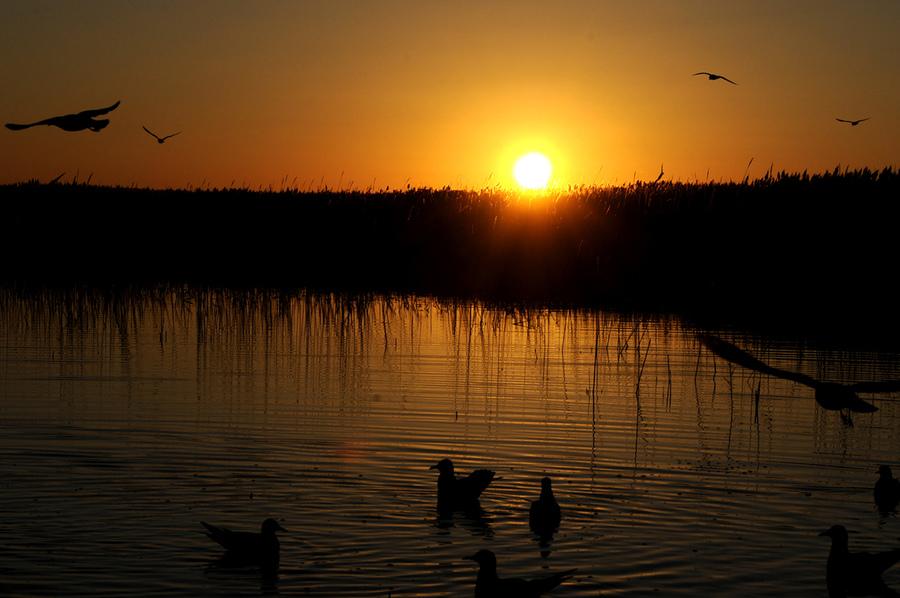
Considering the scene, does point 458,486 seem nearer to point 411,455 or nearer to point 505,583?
point 411,455

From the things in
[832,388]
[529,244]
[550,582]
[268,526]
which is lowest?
[550,582]

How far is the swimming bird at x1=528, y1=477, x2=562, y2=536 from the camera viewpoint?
31.6ft

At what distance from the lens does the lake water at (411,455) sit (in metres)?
8.62

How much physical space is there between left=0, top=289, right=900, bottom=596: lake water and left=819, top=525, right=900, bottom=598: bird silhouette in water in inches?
6.1

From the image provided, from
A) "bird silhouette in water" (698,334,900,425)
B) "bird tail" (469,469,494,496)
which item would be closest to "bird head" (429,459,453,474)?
"bird tail" (469,469,494,496)

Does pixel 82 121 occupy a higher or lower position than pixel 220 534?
higher

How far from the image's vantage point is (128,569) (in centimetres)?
832

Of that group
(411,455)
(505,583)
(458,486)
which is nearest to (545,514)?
(458,486)

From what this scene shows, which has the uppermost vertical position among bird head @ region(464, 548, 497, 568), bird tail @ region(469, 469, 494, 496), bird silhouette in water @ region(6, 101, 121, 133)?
bird silhouette in water @ region(6, 101, 121, 133)

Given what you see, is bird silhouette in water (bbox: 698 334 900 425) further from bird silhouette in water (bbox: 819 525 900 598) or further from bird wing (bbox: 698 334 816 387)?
bird silhouette in water (bbox: 819 525 900 598)

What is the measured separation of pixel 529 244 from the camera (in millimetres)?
29797

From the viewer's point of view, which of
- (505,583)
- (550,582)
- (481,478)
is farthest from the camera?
(481,478)

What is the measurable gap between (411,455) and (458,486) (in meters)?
2.30

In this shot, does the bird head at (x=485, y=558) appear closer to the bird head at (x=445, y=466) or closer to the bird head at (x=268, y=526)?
the bird head at (x=268, y=526)
